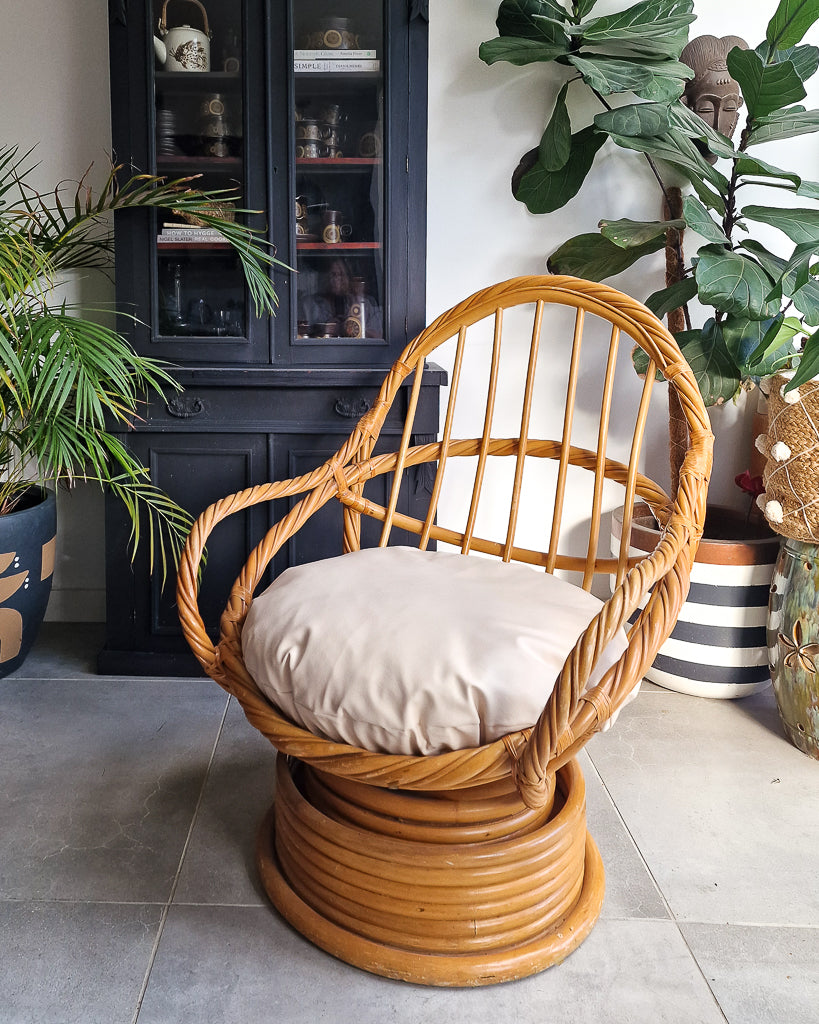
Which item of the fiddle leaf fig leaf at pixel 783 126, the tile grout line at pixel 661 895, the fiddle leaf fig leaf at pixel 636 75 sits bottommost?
the tile grout line at pixel 661 895

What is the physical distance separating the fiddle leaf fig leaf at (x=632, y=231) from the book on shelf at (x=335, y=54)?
695mm

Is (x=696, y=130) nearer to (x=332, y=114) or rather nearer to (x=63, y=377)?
(x=332, y=114)

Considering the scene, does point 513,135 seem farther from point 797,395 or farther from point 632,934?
point 632,934

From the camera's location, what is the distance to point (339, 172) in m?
2.10

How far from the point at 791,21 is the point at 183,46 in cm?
138

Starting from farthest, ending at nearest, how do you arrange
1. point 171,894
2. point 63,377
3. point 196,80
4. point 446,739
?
point 196,80, point 63,377, point 171,894, point 446,739

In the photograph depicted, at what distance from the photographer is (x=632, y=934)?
4.41ft

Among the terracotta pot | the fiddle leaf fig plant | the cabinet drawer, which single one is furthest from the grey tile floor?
the fiddle leaf fig plant

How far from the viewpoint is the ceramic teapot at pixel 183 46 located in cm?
204

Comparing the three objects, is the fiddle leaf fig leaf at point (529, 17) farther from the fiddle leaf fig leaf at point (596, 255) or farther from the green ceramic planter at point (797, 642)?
the green ceramic planter at point (797, 642)

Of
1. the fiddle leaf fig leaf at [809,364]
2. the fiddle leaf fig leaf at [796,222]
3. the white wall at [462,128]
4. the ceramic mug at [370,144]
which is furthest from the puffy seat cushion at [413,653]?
the white wall at [462,128]

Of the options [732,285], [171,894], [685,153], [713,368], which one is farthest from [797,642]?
[171,894]

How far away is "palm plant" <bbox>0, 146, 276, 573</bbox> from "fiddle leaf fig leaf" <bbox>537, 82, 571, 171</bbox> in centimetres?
77

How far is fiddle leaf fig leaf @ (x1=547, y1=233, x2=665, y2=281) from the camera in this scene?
7.20 ft
